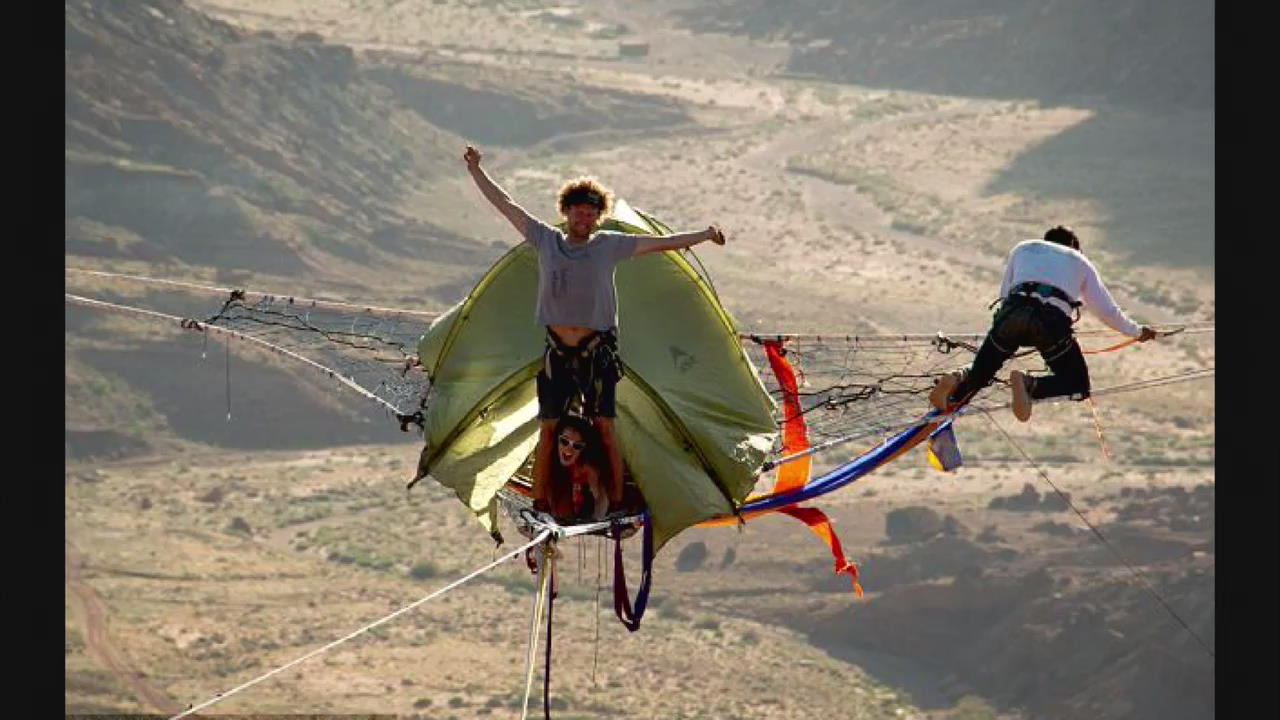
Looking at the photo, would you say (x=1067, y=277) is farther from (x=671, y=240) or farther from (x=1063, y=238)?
(x=671, y=240)

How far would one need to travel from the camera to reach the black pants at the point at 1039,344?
1817cm

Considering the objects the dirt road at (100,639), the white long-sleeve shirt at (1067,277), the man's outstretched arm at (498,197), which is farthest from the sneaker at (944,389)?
the dirt road at (100,639)

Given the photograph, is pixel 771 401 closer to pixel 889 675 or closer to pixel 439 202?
pixel 889 675

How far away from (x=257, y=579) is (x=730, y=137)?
6076 centimetres

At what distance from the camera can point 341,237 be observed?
355 feet

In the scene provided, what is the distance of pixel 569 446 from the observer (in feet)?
55.8

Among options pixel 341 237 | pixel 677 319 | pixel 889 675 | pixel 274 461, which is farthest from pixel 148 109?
pixel 677 319

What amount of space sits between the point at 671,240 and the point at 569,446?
1.54m

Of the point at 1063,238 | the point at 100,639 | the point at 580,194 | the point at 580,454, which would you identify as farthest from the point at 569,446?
the point at 100,639

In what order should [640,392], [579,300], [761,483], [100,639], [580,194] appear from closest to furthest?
[580,194] < [579,300] < [640,392] < [100,639] < [761,483]

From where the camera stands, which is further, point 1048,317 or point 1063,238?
point 1063,238

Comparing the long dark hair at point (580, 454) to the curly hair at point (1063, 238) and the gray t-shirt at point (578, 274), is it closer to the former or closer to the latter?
the gray t-shirt at point (578, 274)

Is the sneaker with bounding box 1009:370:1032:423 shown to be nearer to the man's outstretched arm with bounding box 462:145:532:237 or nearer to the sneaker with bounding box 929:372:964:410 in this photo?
the sneaker with bounding box 929:372:964:410

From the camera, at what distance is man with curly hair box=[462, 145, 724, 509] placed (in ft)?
53.8
